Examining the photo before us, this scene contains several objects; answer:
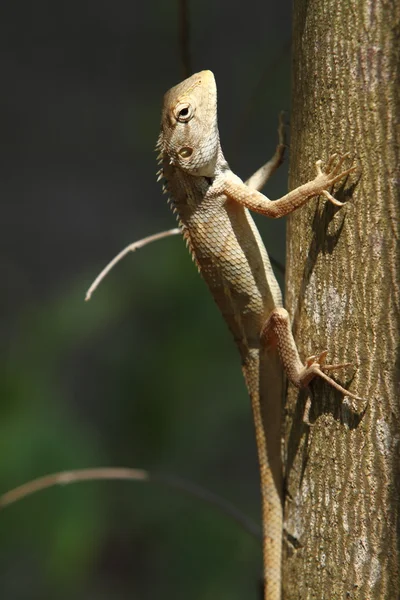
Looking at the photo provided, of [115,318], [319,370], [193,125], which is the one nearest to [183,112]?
[193,125]

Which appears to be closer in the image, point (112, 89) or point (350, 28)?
point (350, 28)

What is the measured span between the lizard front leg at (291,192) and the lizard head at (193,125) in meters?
0.12

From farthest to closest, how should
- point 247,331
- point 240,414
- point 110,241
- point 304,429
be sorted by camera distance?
point 110,241 < point 240,414 < point 247,331 < point 304,429

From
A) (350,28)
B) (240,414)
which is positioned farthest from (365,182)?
(240,414)

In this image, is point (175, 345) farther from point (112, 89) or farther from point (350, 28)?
point (112, 89)

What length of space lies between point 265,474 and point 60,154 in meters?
6.18

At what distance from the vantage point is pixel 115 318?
4512mm

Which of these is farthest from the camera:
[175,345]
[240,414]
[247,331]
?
[240,414]

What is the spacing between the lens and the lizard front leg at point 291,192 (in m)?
1.58

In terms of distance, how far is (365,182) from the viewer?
1.54 m

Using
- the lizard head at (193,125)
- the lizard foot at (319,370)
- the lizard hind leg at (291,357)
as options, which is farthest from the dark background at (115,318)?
the lizard foot at (319,370)

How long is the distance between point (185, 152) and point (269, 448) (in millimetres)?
1114

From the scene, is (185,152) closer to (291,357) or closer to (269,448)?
(291,357)

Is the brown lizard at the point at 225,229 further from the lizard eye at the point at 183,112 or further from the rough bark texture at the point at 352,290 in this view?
the rough bark texture at the point at 352,290
